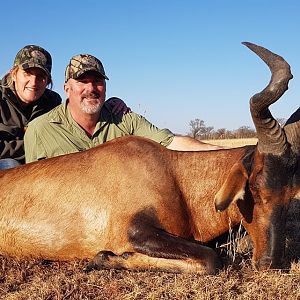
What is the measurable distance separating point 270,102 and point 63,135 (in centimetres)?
354

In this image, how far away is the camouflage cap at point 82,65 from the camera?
279 inches

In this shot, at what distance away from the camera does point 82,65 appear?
7098mm

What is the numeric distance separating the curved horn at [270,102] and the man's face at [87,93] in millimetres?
2875

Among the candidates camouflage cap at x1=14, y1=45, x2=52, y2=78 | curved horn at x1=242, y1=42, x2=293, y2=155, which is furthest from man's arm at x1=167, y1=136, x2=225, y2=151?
camouflage cap at x1=14, y1=45, x2=52, y2=78

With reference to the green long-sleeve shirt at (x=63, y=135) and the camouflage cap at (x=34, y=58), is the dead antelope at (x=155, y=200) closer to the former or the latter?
the green long-sleeve shirt at (x=63, y=135)

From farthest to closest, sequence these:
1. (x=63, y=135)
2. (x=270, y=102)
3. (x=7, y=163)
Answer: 1. (x=7, y=163)
2. (x=63, y=135)
3. (x=270, y=102)

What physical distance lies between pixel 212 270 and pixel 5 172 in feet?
9.37

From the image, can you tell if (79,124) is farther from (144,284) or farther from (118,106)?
(144,284)

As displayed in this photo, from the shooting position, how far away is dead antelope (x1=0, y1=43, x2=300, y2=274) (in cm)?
471

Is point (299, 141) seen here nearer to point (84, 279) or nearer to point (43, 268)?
point (84, 279)

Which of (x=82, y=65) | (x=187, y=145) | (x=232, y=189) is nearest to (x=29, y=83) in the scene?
(x=82, y=65)

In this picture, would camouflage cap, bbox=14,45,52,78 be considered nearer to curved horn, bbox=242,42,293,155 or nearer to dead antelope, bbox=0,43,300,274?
dead antelope, bbox=0,43,300,274

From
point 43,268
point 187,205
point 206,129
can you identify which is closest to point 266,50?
point 187,205

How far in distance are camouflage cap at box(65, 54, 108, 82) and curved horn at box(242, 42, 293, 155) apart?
2.83 meters
